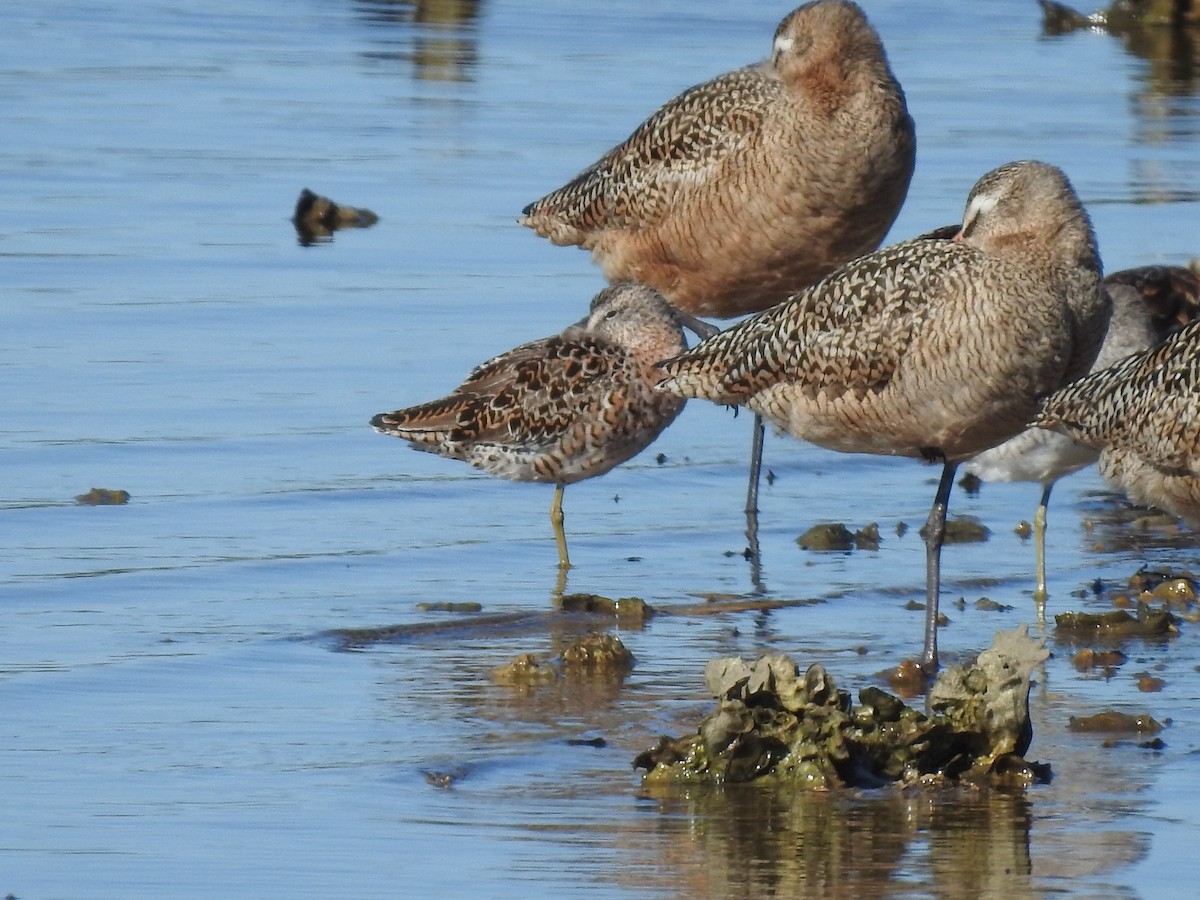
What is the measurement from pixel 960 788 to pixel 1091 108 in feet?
44.3

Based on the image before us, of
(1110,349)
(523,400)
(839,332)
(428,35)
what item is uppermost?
(428,35)

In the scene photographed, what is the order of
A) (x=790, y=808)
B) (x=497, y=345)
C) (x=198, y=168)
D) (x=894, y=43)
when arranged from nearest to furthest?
(x=790, y=808), (x=497, y=345), (x=198, y=168), (x=894, y=43)

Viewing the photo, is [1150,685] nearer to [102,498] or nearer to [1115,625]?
[1115,625]

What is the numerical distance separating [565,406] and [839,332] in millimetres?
1402

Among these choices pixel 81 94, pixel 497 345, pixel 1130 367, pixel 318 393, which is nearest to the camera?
pixel 1130 367

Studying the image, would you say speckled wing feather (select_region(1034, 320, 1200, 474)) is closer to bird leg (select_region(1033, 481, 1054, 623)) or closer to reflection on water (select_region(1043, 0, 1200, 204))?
bird leg (select_region(1033, 481, 1054, 623))

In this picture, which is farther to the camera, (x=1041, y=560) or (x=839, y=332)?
(x=1041, y=560)

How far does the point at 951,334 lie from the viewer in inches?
299

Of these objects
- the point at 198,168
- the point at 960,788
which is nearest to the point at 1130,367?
the point at 960,788

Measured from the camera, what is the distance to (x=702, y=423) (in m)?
11.4

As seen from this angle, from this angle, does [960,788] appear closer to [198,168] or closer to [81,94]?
[198,168]

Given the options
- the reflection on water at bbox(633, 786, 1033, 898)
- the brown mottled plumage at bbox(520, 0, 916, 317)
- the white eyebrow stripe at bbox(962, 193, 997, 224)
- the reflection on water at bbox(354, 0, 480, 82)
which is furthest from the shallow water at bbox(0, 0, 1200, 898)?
the reflection on water at bbox(354, 0, 480, 82)

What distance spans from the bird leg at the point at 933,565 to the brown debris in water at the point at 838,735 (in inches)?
46.7

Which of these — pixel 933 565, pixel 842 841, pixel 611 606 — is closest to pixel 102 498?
pixel 611 606
